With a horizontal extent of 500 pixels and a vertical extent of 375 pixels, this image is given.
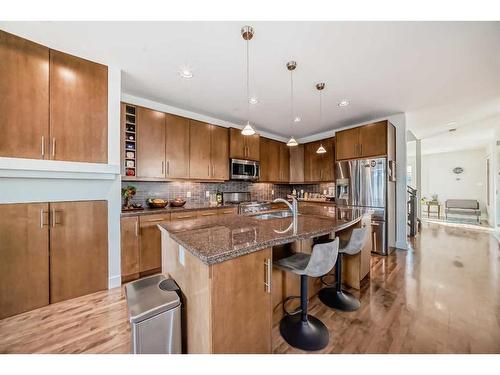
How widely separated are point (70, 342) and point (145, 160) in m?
2.21

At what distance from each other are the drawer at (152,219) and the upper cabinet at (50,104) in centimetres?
89

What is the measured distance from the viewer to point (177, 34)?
71.1 inches

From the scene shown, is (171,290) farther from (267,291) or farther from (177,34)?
(177,34)

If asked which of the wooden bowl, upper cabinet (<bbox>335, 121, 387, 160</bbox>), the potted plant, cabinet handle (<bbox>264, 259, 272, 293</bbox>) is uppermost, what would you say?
upper cabinet (<bbox>335, 121, 387, 160</bbox>)

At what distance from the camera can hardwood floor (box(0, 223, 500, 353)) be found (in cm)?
149

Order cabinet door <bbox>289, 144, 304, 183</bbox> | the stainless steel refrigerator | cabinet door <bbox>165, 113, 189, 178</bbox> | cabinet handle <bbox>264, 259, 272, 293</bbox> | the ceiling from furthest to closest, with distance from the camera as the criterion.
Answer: cabinet door <bbox>289, 144, 304, 183</bbox>, the stainless steel refrigerator, cabinet door <bbox>165, 113, 189, 178</bbox>, the ceiling, cabinet handle <bbox>264, 259, 272, 293</bbox>

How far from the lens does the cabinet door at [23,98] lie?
5.88 ft

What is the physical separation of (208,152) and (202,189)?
0.79 m

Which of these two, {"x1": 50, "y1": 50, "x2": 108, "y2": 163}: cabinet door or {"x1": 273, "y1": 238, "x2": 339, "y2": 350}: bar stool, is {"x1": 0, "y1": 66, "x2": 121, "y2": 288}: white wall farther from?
{"x1": 273, "y1": 238, "x2": 339, "y2": 350}: bar stool

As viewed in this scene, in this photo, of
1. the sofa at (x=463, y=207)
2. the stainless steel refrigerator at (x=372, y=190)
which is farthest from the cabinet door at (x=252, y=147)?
the sofa at (x=463, y=207)

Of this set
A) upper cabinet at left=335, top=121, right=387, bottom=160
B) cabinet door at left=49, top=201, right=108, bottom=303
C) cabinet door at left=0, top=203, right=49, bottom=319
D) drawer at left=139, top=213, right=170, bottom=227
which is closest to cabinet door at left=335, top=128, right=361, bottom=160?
upper cabinet at left=335, top=121, right=387, bottom=160

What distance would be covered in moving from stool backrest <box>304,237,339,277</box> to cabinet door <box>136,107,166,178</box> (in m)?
2.67

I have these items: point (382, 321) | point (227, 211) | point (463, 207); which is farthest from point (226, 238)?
point (463, 207)

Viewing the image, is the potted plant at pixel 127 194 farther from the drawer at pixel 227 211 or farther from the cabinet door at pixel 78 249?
the drawer at pixel 227 211
